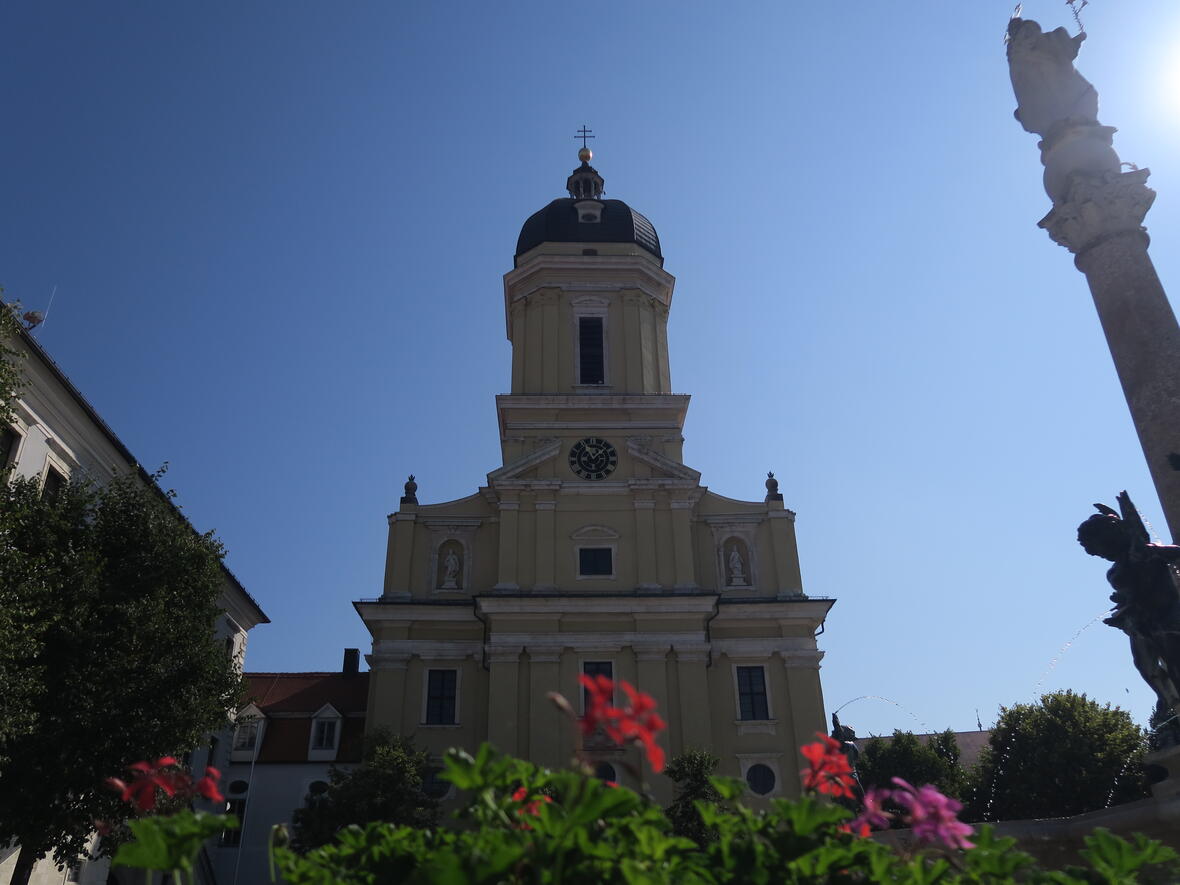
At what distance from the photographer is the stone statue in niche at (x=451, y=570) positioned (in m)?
32.7

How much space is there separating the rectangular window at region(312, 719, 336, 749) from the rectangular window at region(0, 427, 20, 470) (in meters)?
17.4

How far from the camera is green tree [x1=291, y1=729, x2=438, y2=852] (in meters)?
23.5

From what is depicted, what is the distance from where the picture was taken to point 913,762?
43.5 meters

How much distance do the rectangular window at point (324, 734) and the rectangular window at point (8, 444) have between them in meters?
17.4

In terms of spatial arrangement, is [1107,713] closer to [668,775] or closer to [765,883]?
[668,775]

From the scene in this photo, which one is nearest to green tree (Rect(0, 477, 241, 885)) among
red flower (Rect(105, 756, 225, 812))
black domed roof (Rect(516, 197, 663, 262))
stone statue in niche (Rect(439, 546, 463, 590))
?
red flower (Rect(105, 756, 225, 812))

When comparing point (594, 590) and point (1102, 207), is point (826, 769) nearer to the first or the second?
point (1102, 207)

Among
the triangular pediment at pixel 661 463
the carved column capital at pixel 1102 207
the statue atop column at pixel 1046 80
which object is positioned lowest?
the carved column capital at pixel 1102 207

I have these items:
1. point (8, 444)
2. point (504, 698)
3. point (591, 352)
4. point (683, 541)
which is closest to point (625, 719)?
point (8, 444)

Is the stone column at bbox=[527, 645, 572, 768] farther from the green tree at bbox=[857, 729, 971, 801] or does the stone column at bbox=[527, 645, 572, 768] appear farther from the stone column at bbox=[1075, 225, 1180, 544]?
the green tree at bbox=[857, 729, 971, 801]

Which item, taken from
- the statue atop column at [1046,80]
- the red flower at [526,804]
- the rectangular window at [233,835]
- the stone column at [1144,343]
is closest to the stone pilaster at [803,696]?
the stone column at [1144,343]

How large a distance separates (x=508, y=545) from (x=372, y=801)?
10536mm

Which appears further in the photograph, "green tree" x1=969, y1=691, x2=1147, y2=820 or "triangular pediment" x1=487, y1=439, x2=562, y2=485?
"green tree" x1=969, y1=691, x2=1147, y2=820

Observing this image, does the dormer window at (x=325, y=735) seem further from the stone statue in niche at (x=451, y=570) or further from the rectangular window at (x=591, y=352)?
the rectangular window at (x=591, y=352)
